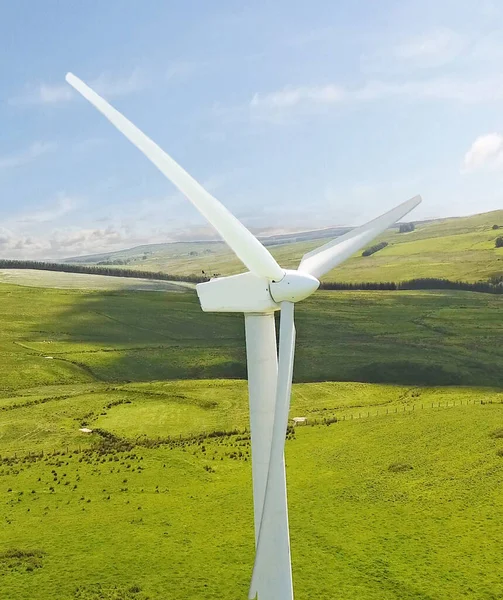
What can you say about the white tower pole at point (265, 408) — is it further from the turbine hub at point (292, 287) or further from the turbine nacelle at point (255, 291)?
the turbine hub at point (292, 287)

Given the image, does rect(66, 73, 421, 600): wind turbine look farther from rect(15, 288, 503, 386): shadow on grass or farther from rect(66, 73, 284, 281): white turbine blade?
rect(15, 288, 503, 386): shadow on grass

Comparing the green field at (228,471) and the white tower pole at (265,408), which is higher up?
the white tower pole at (265,408)

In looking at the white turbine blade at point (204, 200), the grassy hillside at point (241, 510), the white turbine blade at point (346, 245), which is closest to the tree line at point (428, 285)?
the grassy hillside at point (241, 510)

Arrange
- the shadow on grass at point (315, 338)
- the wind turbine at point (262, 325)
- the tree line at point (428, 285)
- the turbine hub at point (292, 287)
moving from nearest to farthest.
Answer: the wind turbine at point (262, 325), the turbine hub at point (292, 287), the shadow on grass at point (315, 338), the tree line at point (428, 285)

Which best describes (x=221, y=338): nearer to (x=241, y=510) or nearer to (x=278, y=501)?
(x=241, y=510)

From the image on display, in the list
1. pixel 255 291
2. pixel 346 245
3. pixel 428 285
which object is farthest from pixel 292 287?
pixel 428 285

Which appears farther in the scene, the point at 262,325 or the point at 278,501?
the point at 262,325

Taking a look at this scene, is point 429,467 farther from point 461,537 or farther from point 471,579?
point 471,579

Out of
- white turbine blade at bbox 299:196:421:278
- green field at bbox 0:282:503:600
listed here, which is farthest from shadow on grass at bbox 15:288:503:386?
white turbine blade at bbox 299:196:421:278
